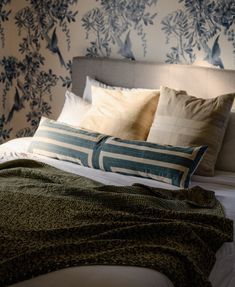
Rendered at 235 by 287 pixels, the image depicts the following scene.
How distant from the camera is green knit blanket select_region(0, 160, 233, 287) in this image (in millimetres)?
1396

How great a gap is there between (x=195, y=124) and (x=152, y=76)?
23.3 inches

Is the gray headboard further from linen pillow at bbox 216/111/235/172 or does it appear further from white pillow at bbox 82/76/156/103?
linen pillow at bbox 216/111/235/172

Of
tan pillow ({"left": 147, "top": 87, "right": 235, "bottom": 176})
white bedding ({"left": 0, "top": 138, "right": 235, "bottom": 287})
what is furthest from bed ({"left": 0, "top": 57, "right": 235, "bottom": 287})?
tan pillow ({"left": 147, "top": 87, "right": 235, "bottom": 176})

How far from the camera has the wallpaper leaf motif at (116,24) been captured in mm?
3072

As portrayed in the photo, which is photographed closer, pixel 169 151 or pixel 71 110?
pixel 169 151

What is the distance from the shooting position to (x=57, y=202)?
1.75m

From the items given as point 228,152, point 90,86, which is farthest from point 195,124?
point 90,86

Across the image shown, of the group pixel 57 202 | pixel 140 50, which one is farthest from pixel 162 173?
pixel 140 50

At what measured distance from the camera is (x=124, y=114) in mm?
2662

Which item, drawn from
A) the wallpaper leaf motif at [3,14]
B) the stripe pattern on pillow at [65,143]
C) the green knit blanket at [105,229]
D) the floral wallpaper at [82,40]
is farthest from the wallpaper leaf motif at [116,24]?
the green knit blanket at [105,229]

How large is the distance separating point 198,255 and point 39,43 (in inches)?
93.3

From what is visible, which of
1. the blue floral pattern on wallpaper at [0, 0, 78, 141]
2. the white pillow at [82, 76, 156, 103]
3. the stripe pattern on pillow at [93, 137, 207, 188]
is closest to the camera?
the stripe pattern on pillow at [93, 137, 207, 188]

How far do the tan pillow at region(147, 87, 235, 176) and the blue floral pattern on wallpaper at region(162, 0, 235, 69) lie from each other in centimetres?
44

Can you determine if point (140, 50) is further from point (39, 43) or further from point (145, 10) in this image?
point (39, 43)
